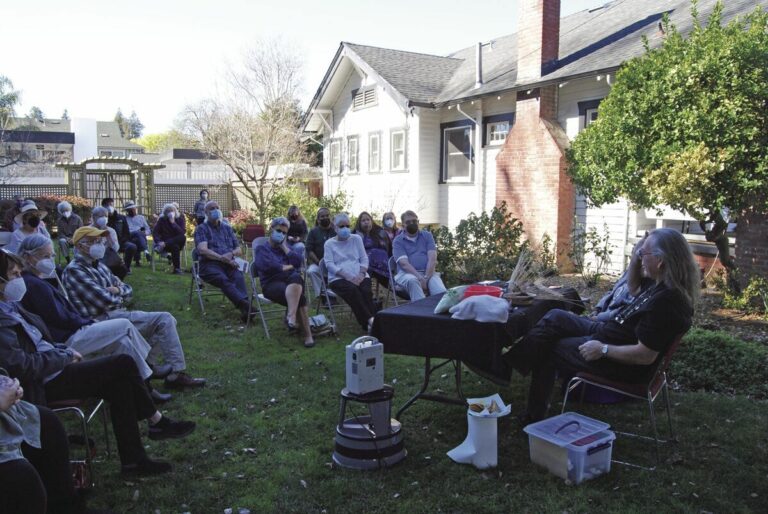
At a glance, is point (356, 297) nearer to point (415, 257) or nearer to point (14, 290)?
point (415, 257)

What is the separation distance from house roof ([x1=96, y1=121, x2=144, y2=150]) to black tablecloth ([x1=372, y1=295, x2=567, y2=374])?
74.4 metres

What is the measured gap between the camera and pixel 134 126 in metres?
115

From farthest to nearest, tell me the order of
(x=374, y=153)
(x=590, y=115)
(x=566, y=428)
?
(x=374, y=153) < (x=590, y=115) < (x=566, y=428)

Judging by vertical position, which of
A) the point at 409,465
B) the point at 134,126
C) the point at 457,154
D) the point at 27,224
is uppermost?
the point at 134,126

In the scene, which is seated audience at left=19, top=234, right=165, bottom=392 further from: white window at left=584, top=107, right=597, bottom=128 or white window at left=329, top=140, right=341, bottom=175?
Answer: white window at left=329, top=140, right=341, bottom=175

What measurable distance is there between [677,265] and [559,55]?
10905mm

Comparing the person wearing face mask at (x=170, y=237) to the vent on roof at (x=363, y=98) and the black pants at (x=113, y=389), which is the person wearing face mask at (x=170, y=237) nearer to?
the vent on roof at (x=363, y=98)

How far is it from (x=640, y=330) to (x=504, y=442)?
1218 mm

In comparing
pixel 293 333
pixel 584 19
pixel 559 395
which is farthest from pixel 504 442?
pixel 584 19

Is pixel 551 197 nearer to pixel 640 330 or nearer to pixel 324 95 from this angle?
pixel 640 330

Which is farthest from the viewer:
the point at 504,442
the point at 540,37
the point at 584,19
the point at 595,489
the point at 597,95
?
the point at 584,19

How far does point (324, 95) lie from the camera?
822 inches

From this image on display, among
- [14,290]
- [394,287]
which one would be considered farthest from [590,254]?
[14,290]

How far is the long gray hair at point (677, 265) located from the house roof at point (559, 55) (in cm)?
788
